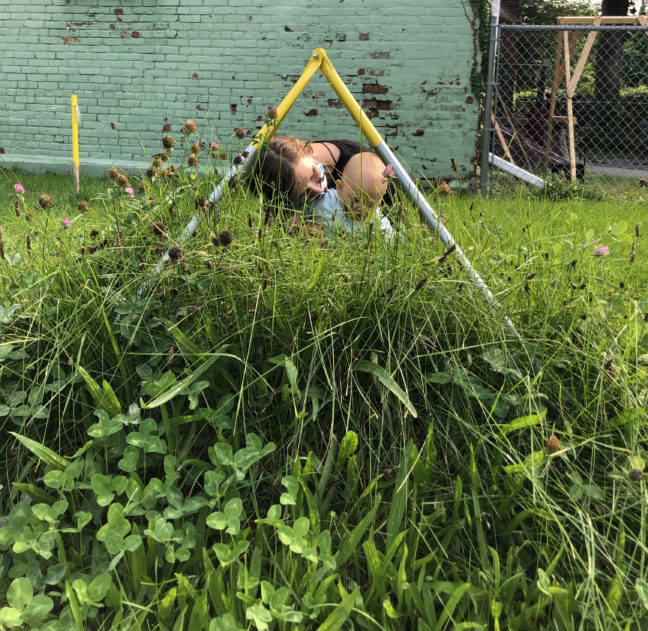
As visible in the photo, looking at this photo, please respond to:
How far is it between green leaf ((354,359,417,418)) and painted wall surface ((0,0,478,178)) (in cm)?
497

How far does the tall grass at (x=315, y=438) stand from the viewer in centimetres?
105

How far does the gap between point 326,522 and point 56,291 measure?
1028 millimetres

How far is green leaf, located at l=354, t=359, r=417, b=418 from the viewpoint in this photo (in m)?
1.25

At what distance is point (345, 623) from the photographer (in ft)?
3.33

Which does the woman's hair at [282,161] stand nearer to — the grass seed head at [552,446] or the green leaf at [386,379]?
the green leaf at [386,379]

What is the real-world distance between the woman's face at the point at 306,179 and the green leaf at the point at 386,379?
3.07ft

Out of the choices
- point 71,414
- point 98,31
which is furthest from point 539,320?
point 98,31

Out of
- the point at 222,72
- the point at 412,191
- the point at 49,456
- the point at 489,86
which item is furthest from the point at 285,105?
the point at 222,72

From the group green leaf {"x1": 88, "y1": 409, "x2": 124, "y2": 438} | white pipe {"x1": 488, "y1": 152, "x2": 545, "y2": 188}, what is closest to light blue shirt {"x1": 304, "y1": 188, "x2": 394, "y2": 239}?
green leaf {"x1": 88, "y1": 409, "x2": 124, "y2": 438}

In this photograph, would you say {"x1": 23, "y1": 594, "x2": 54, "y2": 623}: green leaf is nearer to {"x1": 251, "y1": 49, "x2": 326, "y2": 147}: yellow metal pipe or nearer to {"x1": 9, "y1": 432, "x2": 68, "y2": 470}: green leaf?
{"x1": 9, "y1": 432, "x2": 68, "y2": 470}: green leaf

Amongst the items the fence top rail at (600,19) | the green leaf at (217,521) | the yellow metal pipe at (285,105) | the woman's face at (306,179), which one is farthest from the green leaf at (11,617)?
the fence top rail at (600,19)

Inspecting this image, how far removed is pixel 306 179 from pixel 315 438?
1109mm

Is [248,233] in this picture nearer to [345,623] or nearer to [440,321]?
[440,321]

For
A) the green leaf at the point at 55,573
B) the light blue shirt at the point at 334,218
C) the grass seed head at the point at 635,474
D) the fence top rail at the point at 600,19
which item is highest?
the fence top rail at the point at 600,19
